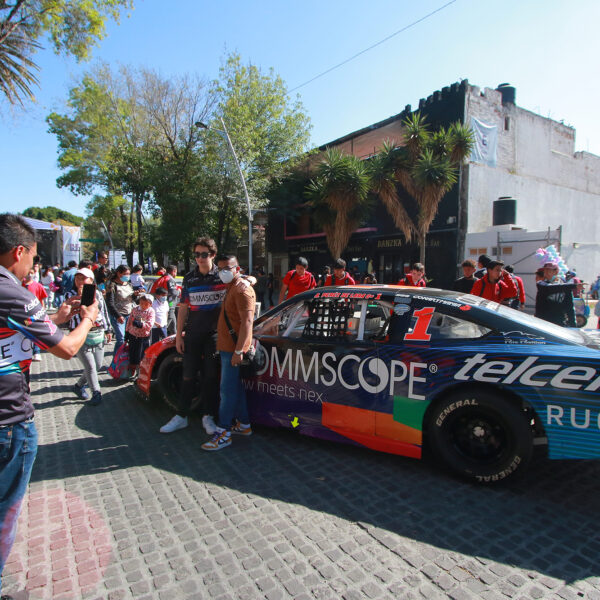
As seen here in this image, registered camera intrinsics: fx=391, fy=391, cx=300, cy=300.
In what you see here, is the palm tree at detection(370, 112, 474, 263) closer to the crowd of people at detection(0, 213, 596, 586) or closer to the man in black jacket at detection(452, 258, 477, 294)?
the crowd of people at detection(0, 213, 596, 586)

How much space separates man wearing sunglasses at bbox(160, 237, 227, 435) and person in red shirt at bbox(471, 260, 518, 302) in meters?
4.00

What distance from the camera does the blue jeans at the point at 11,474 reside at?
1799 millimetres

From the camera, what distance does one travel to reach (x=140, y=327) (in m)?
5.71

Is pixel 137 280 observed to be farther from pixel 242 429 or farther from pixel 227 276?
pixel 242 429

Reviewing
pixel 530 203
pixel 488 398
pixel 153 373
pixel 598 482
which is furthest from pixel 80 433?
pixel 530 203

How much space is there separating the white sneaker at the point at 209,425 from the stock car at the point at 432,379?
426 millimetres

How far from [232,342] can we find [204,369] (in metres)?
0.60

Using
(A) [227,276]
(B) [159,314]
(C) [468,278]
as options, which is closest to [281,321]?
(A) [227,276]

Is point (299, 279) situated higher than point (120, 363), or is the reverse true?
point (299, 279)

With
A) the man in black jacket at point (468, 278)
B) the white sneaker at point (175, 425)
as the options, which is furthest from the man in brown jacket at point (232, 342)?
the man in black jacket at point (468, 278)

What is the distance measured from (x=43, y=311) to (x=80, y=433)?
2.82 m

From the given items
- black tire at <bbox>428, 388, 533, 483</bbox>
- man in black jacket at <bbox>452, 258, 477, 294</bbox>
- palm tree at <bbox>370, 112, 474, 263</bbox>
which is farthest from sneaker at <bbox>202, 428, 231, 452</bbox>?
palm tree at <bbox>370, 112, 474, 263</bbox>

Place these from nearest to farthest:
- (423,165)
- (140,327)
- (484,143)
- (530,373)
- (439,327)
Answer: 1. (530,373)
2. (439,327)
3. (140,327)
4. (423,165)
5. (484,143)

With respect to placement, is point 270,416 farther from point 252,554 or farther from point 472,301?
point 472,301
